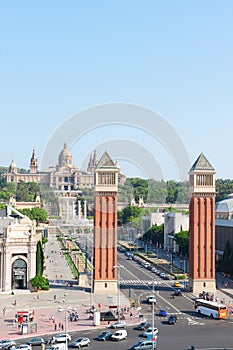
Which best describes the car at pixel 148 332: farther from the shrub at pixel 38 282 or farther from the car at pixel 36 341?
the shrub at pixel 38 282

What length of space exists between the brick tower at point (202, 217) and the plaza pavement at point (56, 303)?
14.5ft

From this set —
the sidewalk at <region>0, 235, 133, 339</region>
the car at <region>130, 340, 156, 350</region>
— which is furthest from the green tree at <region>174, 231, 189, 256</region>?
the car at <region>130, 340, 156, 350</region>

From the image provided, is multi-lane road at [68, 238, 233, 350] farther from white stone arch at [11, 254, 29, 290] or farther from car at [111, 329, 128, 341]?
white stone arch at [11, 254, 29, 290]

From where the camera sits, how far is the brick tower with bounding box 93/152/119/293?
76250mm

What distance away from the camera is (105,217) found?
3036 inches

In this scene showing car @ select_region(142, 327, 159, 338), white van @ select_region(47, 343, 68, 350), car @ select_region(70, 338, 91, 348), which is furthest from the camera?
car @ select_region(142, 327, 159, 338)

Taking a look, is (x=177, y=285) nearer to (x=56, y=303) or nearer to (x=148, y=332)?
(x=56, y=303)

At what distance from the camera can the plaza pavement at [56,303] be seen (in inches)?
2147

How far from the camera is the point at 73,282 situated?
8319 centimetres

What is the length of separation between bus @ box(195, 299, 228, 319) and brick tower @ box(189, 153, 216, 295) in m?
14.2

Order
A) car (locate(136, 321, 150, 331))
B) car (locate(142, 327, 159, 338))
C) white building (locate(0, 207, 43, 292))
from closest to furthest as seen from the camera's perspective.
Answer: car (locate(142, 327, 159, 338)) < car (locate(136, 321, 150, 331)) < white building (locate(0, 207, 43, 292))

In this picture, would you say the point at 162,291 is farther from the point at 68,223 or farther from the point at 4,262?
the point at 68,223

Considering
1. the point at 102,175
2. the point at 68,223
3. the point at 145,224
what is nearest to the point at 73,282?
the point at 102,175

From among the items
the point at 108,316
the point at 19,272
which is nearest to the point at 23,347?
the point at 108,316
